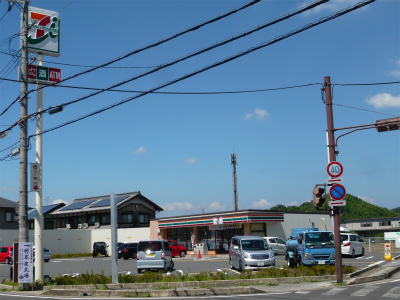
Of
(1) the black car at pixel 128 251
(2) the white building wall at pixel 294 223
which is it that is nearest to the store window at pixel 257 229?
(2) the white building wall at pixel 294 223

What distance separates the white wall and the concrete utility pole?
34.4 metres

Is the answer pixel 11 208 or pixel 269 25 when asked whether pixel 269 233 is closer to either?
pixel 11 208

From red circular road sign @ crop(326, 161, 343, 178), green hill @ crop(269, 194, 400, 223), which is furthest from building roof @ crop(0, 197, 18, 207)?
green hill @ crop(269, 194, 400, 223)

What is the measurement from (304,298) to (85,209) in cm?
5123

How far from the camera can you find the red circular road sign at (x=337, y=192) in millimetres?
17375

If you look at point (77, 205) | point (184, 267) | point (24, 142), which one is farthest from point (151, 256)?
point (77, 205)

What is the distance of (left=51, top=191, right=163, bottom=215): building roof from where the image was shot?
199 ft

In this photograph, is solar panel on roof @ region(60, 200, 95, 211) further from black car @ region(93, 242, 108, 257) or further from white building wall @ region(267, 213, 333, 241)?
white building wall @ region(267, 213, 333, 241)

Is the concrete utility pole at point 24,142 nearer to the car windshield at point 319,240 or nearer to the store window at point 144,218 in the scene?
the car windshield at point 319,240

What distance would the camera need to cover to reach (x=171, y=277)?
18.5 meters

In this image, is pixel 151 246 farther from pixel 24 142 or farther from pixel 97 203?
pixel 97 203

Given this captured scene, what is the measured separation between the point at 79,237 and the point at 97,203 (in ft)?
24.4

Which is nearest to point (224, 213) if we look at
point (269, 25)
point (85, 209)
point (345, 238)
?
point (345, 238)

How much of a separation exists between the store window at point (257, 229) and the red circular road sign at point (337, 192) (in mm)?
27494
